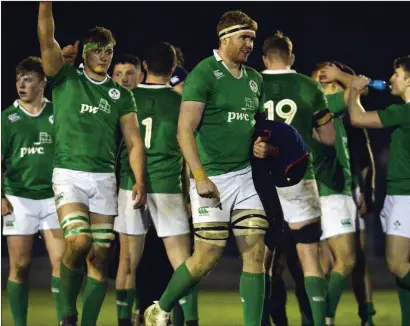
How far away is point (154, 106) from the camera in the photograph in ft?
25.1

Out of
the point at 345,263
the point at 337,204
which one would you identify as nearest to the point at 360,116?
the point at 337,204

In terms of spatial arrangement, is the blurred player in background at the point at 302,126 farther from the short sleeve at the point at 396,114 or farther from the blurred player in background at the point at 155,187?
the blurred player in background at the point at 155,187

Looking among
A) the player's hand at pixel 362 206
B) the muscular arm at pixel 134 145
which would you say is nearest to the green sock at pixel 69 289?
the muscular arm at pixel 134 145

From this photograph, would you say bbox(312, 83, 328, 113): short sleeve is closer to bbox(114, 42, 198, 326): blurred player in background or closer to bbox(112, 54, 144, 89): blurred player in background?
bbox(114, 42, 198, 326): blurred player in background

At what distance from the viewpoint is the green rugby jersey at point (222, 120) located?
21.3 feet

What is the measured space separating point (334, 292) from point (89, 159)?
7.11 feet

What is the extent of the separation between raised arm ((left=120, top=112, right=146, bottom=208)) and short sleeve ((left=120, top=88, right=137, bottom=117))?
0.08 feet

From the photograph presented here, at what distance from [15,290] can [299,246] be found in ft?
6.59

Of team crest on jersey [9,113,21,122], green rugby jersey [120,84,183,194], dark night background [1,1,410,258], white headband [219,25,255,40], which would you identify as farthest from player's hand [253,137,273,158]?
dark night background [1,1,410,258]

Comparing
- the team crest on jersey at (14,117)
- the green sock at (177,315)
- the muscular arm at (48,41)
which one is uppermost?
the muscular arm at (48,41)

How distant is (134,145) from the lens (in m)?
7.04

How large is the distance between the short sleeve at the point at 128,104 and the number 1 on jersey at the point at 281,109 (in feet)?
3.22

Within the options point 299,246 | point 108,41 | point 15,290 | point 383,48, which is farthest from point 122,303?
point 383,48

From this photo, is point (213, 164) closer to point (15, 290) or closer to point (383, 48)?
point (15, 290)
